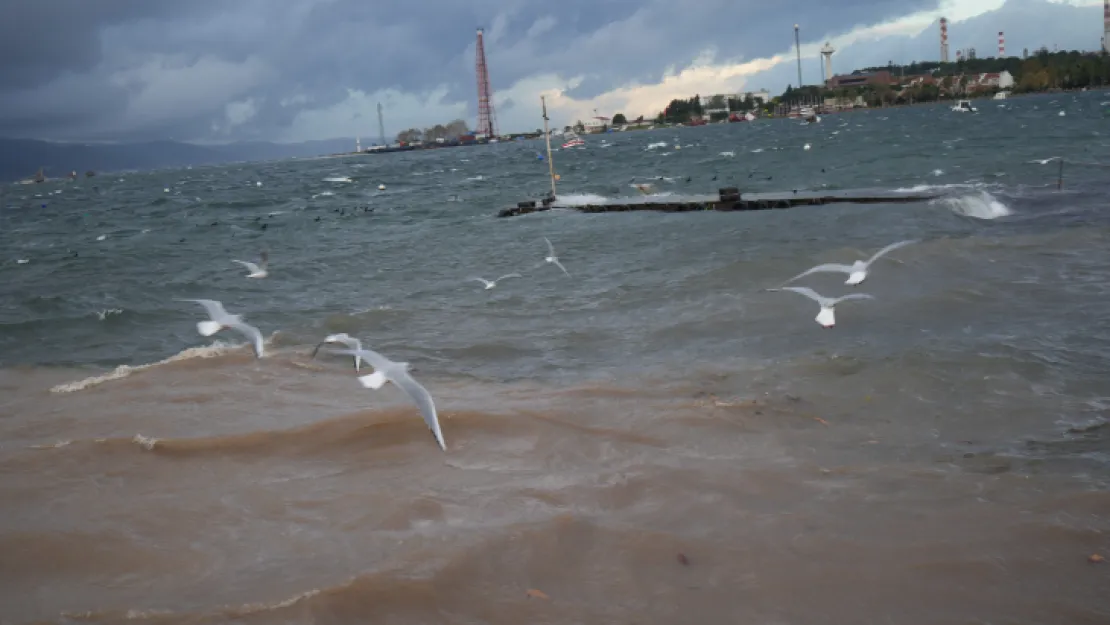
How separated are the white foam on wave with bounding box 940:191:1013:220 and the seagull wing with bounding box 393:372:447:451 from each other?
16085 mm

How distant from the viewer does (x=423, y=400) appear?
7.89 meters

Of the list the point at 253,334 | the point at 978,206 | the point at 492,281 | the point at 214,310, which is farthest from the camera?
the point at 978,206

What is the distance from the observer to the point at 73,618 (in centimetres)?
523

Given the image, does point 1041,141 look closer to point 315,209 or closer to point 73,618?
point 315,209

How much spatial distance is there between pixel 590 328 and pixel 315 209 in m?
30.3

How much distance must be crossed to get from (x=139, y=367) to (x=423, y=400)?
599cm

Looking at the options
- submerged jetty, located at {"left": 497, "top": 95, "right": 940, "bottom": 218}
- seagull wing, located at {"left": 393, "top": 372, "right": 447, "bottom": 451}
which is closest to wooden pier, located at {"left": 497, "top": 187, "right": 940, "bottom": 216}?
submerged jetty, located at {"left": 497, "top": 95, "right": 940, "bottom": 218}

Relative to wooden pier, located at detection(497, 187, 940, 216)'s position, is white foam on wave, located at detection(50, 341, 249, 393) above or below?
below

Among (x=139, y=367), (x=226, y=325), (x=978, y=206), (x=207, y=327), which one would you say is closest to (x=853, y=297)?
(x=226, y=325)

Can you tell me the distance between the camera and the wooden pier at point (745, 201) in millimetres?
23339

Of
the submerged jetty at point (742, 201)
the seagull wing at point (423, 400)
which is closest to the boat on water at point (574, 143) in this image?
the submerged jetty at point (742, 201)

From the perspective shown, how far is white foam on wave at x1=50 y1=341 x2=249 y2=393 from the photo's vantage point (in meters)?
10.7

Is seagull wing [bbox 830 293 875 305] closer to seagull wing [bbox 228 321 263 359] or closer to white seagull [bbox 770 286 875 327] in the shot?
white seagull [bbox 770 286 875 327]

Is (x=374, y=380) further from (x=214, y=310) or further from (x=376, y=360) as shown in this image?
(x=214, y=310)
